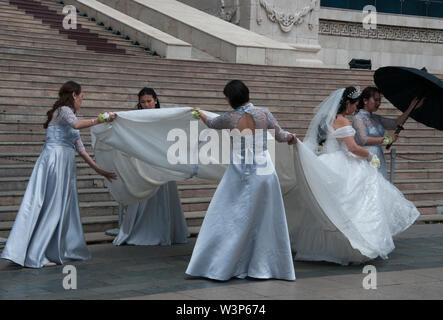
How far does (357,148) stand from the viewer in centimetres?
866

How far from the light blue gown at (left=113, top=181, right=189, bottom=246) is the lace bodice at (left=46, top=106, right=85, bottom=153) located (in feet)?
4.55

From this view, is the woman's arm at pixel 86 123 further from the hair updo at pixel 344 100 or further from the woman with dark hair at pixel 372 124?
the woman with dark hair at pixel 372 124

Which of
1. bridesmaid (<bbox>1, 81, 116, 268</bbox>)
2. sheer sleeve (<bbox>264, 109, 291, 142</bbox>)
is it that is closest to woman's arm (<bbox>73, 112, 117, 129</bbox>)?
bridesmaid (<bbox>1, 81, 116, 268</bbox>)

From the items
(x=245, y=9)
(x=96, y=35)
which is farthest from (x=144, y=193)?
(x=245, y=9)

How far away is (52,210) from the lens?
822 centimetres

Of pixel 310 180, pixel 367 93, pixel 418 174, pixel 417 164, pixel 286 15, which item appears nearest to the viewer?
pixel 310 180

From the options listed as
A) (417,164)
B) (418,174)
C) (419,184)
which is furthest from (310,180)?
(417,164)

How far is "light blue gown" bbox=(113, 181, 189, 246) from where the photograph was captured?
9469 millimetres

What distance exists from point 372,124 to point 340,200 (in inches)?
59.7

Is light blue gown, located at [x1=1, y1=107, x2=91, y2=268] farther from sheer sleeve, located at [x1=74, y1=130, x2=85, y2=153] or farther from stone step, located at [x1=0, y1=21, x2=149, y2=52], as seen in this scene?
A: stone step, located at [x1=0, y1=21, x2=149, y2=52]

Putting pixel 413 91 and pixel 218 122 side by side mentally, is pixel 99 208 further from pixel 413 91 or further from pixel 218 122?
pixel 413 91

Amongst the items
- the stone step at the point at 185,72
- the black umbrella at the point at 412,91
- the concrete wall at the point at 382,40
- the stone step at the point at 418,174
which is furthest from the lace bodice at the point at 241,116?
the concrete wall at the point at 382,40

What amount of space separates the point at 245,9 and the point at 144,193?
58.2 ft

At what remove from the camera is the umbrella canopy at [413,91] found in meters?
9.10
